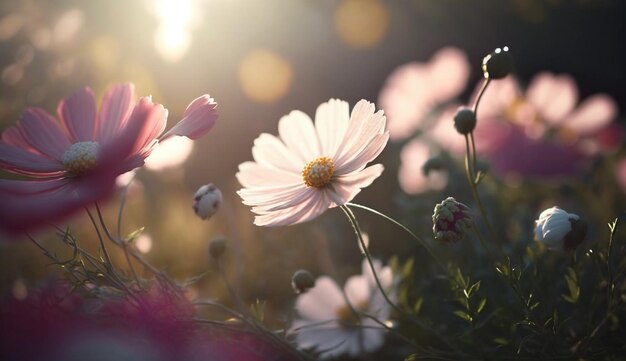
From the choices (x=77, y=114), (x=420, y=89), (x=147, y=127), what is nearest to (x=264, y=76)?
(x=420, y=89)

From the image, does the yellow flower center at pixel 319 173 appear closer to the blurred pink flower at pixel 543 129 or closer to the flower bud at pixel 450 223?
the flower bud at pixel 450 223

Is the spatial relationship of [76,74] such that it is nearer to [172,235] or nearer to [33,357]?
[172,235]

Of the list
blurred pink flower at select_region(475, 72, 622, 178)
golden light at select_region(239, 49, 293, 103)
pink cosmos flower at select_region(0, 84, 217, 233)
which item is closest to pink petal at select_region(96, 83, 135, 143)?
pink cosmos flower at select_region(0, 84, 217, 233)

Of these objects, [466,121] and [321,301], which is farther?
[321,301]

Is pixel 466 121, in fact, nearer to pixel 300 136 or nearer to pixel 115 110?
pixel 300 136

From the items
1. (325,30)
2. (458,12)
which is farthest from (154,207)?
(458,12)

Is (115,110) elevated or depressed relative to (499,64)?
elevated

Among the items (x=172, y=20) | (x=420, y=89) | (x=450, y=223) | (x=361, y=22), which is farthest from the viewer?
(x=361, y=22)
